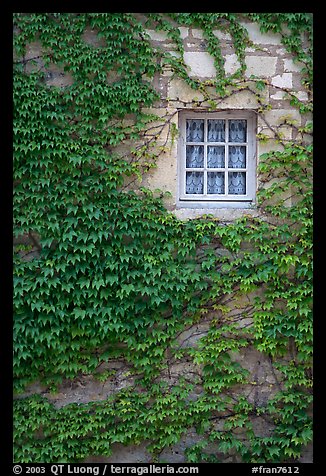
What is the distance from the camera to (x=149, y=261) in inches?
173

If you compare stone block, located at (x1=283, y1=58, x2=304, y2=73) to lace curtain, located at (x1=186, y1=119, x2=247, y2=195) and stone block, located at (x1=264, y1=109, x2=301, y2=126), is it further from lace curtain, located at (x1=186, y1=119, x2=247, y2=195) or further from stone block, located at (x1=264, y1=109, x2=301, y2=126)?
lace curtain, located at (x1=186, y1=119, x2=247, y2=195)

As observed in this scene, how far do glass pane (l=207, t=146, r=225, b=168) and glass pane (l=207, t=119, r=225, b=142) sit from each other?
87 millimetres

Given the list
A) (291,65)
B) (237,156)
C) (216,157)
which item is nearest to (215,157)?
(216,157)

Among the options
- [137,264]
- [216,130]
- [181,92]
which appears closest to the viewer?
[137,264]

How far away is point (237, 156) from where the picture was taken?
471cm

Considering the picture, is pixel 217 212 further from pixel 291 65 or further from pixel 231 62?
pixel 291 65

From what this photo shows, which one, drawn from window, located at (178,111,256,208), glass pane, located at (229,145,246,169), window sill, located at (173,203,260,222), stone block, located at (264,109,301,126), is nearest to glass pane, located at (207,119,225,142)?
window, located at (178,111,256,208)

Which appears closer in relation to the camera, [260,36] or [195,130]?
[260,36]

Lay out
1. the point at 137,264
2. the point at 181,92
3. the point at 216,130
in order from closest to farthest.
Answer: the point at 137,264
the point at 181,92
the point at 216,130

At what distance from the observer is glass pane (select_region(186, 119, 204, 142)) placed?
4.71 meters

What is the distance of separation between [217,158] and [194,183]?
30cm

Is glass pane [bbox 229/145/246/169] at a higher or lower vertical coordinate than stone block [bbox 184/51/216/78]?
lower

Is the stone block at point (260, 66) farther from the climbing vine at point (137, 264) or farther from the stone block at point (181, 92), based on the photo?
the stone block at point (181, 92)
